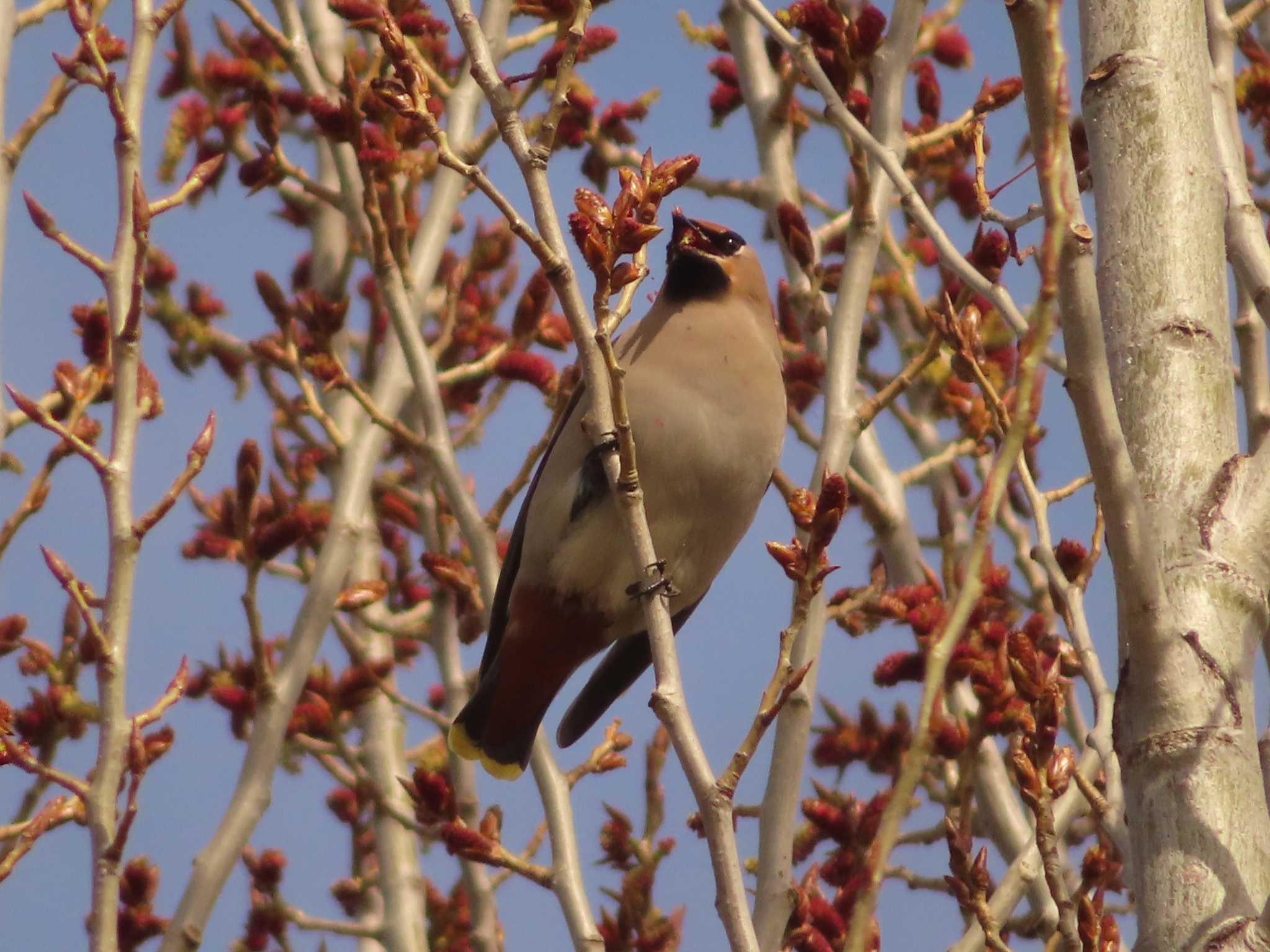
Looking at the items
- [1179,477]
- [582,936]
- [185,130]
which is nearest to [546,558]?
[582,936]

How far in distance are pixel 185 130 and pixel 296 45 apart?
27.8 inches

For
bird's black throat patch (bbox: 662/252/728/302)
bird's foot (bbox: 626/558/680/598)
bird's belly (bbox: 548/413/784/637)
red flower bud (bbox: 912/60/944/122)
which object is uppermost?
red flower bud (bbox: 912/60/944/122)

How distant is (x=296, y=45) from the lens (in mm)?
4668

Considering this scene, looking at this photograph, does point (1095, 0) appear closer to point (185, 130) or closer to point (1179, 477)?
point (1179, 477)

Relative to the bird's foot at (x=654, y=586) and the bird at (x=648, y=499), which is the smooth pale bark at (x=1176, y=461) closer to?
the bird's foot at (x=654, y=586)

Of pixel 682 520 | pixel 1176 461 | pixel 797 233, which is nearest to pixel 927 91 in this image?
pixel 797 233

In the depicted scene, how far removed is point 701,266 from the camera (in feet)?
13.1

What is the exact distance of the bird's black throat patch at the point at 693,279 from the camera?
394 cm

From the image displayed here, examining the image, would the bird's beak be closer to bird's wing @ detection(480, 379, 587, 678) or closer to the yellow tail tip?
bird's wing @ detection(480, 379, 587, 678)

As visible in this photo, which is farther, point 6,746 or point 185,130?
point 185,130

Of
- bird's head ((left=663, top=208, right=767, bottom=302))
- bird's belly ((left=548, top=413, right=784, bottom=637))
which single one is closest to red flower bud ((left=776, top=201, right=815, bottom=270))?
bird's head ((left=663, top=208, right=767, bottom=302))

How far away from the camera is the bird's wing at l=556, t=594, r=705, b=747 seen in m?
4.16

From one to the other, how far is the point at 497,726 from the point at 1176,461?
2.08 metres

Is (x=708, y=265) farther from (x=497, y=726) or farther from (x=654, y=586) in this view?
(x=654, y=586)
